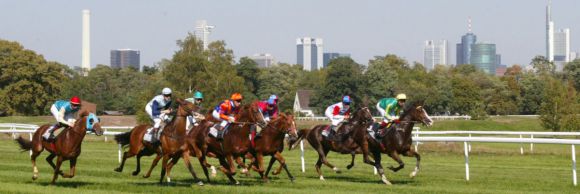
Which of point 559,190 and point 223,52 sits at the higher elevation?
point 223,52

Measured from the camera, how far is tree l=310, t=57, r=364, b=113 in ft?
295

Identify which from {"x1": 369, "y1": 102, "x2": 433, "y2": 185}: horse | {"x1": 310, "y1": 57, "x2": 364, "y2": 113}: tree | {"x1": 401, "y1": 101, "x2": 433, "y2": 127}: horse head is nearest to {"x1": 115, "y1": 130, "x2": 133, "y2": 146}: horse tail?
{"x1": 369, "y1": 102, "x2": 433, "y2": 185}: horse

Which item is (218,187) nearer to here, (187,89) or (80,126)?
(80,126)

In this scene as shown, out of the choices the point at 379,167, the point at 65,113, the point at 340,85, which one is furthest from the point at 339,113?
the point at 340,85

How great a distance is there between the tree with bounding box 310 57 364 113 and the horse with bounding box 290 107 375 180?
6978 centimetres

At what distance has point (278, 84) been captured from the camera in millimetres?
114375

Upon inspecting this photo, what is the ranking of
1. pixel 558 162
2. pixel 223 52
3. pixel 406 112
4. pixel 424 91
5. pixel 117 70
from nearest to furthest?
pixel 406 112 < pixel 558 162 < pixel 223 52 < pixel 424 91 < pixel 117 70

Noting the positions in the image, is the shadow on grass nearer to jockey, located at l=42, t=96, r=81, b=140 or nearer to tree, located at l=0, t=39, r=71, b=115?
jockey, located at l=42, t=96, r=81, b=140

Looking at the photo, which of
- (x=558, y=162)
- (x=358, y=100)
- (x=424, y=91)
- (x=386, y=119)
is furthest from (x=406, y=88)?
(x=386, y=119)

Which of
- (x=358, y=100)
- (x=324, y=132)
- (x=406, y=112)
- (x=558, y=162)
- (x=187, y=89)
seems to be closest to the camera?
(x=406, y=112)

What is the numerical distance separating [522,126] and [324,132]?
47.9 meters

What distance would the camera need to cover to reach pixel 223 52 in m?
66.8

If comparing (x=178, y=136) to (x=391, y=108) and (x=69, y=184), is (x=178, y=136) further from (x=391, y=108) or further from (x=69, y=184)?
(x=391, y=108)

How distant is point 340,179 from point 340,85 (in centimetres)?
7231
